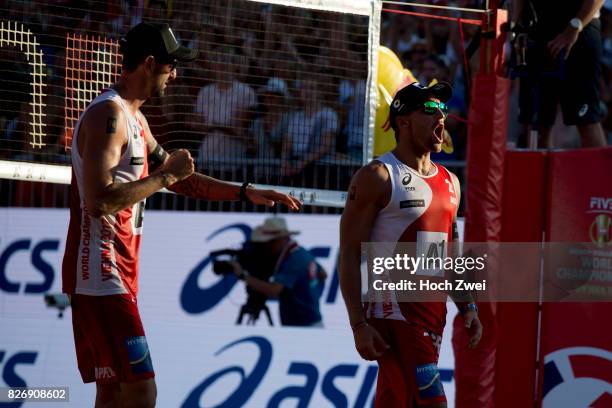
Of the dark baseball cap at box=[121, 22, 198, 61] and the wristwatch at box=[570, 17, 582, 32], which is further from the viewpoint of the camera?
the wristwatch at box=[570, 17, 582, 32]

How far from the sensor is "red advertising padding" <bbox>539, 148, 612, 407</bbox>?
277 inches

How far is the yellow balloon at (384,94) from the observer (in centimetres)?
738

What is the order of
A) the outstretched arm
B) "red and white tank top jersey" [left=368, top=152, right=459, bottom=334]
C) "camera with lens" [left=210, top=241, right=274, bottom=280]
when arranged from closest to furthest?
1. "red and white tank top jersey" [left=368, top=152, right=459, bottom=334]
2. the outstretched arm
3. "camera with lens" [left=210, top=241, right=274, bottom=280]

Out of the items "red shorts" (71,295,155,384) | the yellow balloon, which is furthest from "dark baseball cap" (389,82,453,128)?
the yellow balloon

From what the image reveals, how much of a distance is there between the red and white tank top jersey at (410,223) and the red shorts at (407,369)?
0.06 m

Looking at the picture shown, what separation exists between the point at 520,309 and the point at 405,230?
8.18 ft

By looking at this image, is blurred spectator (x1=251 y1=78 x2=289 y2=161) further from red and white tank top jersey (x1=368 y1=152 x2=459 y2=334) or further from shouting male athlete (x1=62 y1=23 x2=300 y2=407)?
shouting male athlete (x1=62 y1=23 x2=300 y2=407)

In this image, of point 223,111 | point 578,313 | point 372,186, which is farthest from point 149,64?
point 578,313

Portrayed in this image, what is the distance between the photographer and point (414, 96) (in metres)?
5.36

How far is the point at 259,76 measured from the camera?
7.18 meters

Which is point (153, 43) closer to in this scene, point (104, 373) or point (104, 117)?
point (104, 117)

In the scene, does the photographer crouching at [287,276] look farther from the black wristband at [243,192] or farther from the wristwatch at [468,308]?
the black wristband at [243,192]

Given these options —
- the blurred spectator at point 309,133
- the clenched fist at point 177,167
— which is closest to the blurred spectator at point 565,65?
the blurred spectator at point 309,133

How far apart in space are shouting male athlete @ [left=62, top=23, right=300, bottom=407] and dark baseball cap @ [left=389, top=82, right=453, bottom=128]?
1161 millimetres
